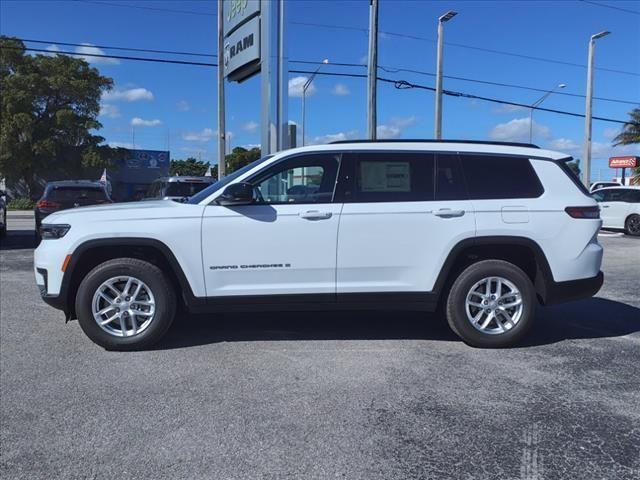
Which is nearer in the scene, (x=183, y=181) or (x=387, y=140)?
(x=387, y=140)

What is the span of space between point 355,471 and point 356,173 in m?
2.86

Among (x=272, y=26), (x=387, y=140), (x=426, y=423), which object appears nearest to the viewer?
(x=426, y=423)

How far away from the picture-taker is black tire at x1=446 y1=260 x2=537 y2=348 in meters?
5.13

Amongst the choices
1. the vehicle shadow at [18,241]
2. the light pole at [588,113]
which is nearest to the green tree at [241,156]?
the light pole at [588,113]

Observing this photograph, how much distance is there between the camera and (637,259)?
39.0 feet

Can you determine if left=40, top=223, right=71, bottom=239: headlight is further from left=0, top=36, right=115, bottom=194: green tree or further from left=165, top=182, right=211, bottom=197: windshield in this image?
left=0, top=36, right=115, bottom=194: green tree

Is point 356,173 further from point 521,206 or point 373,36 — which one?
point 373,36

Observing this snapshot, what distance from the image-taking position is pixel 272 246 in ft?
16.3

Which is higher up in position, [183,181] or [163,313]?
[183,181]

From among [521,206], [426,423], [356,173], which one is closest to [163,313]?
[356,173]

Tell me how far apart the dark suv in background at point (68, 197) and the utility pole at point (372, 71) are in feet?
30.7

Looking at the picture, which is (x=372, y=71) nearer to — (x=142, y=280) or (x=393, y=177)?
(x=393, y=177)

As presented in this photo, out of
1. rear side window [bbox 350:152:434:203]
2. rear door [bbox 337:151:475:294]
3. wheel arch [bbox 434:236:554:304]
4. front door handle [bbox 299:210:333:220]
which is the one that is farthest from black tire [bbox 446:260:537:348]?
front door handle [bbox 299:210:333:220]

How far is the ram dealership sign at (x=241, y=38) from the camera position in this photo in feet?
37.5
